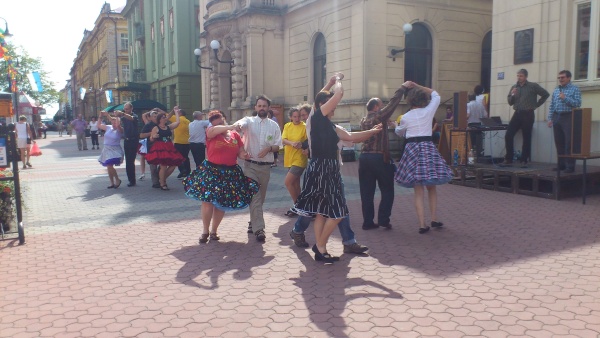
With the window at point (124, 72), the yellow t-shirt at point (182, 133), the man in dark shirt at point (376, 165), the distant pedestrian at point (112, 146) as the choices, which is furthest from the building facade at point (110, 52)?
the man in dark shirt at point (376, 165)

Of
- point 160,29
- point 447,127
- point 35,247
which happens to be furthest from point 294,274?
point 160,29

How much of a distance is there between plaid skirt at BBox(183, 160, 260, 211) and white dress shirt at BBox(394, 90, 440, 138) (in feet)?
6.83

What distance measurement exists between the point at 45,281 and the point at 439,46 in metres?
16.0

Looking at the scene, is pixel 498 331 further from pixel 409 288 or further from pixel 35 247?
pixel 35 247

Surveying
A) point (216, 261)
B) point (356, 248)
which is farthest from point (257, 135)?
point (356, 248)

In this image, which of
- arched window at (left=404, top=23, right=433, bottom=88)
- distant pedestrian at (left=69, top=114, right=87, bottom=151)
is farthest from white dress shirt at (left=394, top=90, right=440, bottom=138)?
distant pedestrian at (left=69, top=114, right=87, bottom=151)

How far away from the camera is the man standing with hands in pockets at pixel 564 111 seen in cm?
932

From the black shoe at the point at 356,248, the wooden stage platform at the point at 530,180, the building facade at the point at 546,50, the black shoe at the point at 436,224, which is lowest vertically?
the black shoe at the point at 356,248

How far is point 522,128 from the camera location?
1059 centimetres

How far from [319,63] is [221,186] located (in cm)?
1447

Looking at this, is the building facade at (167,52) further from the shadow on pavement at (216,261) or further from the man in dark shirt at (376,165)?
the shadow on pavement at (216,261)

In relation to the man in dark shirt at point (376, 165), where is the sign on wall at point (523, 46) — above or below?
above

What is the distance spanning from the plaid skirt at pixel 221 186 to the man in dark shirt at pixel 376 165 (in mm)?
1525

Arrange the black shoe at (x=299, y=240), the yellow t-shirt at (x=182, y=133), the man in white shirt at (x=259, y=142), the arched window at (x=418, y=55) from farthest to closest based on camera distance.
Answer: the arched window at (x=418, y=55), the yellow t-shirt at (x=182, y=133), the man in white shirt at (x=259, y=142), the black shoe at (x=299, y=240)
